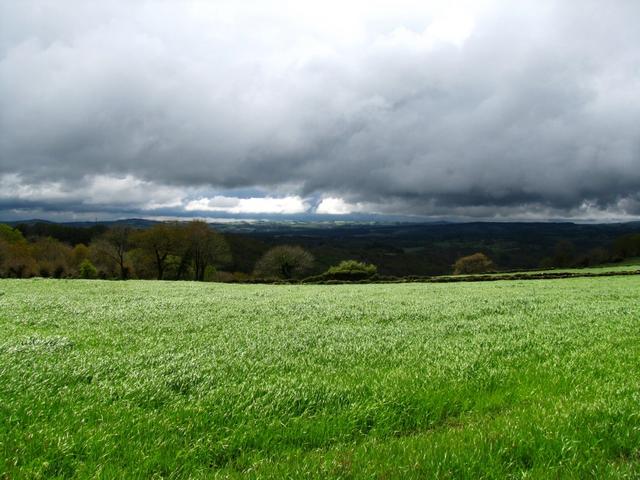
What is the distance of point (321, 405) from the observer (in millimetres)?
7449

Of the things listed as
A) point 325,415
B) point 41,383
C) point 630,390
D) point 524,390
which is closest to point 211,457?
point 325,415

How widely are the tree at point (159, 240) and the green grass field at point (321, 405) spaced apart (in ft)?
293

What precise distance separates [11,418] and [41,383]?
1819mm

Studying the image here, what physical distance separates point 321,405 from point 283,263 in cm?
10768

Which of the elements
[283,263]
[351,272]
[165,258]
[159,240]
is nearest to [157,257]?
[159,240]

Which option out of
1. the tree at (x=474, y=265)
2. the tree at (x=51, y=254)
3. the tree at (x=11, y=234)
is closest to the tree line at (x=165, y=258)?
the tree at (x=51, y=254)

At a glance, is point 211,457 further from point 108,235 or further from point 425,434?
point 108,235

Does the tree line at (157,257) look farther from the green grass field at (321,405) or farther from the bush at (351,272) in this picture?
the green grass field at (321,405)

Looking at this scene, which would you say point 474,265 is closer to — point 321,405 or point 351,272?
point 351,272

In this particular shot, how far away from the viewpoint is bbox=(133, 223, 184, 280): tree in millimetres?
98375

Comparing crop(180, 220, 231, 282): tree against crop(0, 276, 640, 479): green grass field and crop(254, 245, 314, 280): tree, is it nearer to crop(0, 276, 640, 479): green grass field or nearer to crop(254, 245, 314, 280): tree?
crop(254, 245, 314, 280): tree

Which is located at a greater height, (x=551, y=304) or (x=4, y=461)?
(x=4, y=461)

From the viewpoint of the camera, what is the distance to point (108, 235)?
98562 millimetres

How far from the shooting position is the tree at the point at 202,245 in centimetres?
10112
